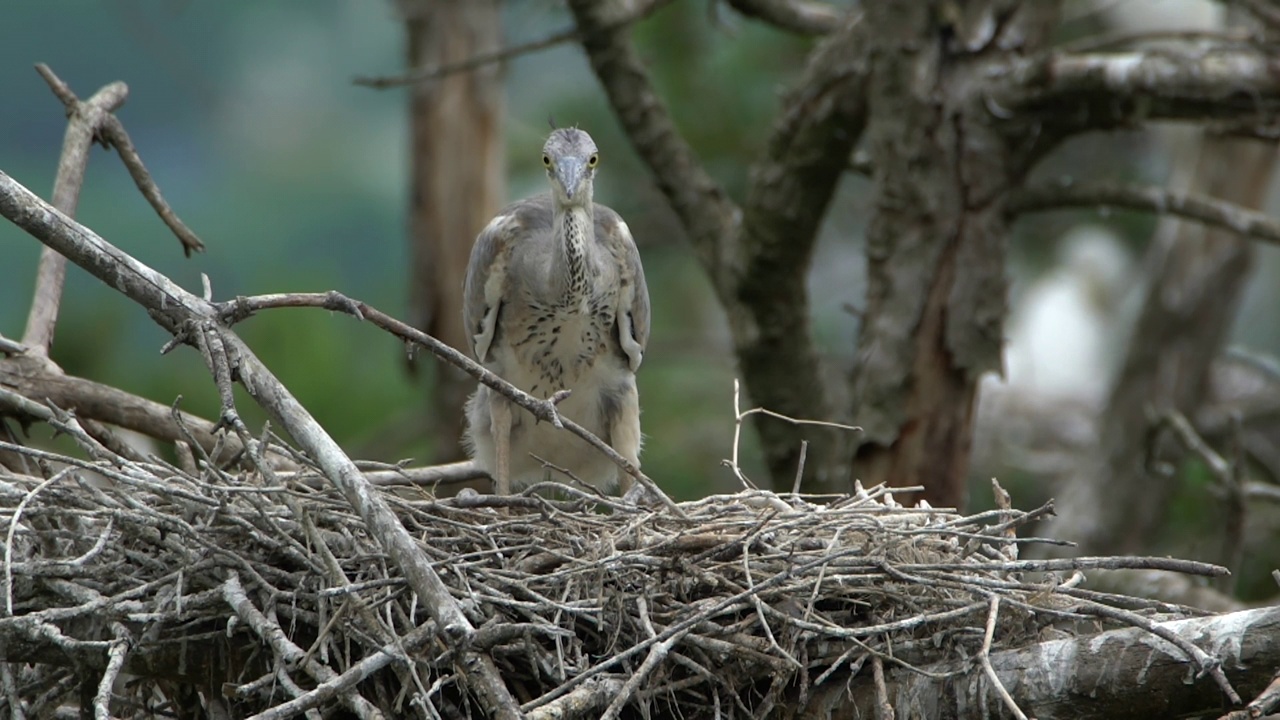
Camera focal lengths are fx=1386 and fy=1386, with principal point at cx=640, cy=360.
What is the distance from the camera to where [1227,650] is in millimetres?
2496

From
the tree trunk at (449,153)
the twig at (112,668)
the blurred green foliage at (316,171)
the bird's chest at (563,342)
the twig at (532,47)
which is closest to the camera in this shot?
the twig at (112,668)

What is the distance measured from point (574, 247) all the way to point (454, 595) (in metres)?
1.73

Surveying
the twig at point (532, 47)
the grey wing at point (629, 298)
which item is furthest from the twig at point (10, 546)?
the twig at point (532, 47)

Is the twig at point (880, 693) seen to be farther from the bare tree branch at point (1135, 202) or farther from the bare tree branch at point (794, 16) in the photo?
the bare tree branch at point (794, 16)

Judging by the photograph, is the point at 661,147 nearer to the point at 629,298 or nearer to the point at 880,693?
the point at 629,298

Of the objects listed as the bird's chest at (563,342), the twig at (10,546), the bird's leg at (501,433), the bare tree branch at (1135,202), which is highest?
the bare tree branch at (1135,202)

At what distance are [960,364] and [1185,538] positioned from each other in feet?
11.7

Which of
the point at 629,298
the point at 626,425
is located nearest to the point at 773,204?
the point at 629,298

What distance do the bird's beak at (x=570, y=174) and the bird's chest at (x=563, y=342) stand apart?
443mm

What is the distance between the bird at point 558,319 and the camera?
452 centimetres

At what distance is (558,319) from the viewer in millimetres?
4711

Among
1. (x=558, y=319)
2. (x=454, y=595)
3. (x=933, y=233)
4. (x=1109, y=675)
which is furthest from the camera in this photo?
(x=933, y=233)

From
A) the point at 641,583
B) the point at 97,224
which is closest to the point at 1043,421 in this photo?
the point at 641,583

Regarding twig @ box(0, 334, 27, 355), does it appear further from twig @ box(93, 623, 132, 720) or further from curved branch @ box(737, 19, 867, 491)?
curved branch @ box(737, 19, 867, 491)
